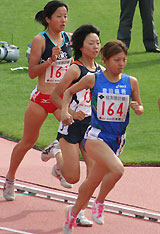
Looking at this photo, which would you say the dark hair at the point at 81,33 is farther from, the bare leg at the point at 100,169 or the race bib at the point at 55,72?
the bare leg at the point at 100,169

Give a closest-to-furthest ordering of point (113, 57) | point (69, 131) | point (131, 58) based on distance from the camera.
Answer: point (113, 57), point (69, 131), point (131, 58)

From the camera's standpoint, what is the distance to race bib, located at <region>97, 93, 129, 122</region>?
661cm

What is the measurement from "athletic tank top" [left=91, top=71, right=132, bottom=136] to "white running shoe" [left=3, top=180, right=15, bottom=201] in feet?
5.75

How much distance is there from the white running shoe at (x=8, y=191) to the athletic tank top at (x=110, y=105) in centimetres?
175

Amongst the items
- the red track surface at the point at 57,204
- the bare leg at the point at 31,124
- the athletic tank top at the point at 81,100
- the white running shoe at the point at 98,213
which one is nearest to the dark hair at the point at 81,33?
the athletic tank top at the point at 81,100

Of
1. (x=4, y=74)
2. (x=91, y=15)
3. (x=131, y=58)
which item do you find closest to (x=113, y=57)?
(x=4, y=74)

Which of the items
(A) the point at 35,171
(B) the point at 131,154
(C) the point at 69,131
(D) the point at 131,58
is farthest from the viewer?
(D) the point at 131,58

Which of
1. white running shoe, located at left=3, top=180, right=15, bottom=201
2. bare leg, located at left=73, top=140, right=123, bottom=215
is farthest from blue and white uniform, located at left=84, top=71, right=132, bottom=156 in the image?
white running shoe, located at left=3, top=180, right=15, bottom=201

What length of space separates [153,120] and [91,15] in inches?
392

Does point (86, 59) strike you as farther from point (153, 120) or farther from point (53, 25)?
point (153, 120)

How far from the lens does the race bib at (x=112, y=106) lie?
21.7 ft

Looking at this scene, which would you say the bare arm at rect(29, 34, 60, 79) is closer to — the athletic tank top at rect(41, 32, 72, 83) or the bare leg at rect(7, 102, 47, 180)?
the athletic tank top at rect(41, 32, 72, 83)

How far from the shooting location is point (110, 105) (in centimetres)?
662

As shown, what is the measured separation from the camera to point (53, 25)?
7828mm
